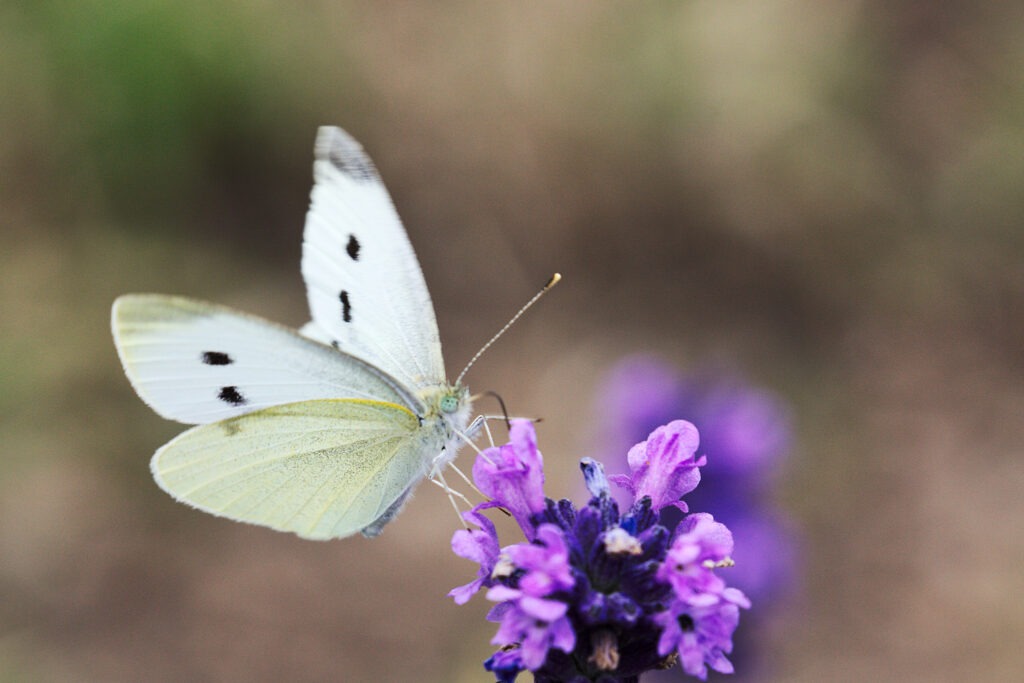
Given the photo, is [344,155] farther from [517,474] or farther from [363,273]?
[517,474]

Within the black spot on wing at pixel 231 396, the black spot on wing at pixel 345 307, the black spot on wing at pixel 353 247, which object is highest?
the black spot on wing at pixel 353 247

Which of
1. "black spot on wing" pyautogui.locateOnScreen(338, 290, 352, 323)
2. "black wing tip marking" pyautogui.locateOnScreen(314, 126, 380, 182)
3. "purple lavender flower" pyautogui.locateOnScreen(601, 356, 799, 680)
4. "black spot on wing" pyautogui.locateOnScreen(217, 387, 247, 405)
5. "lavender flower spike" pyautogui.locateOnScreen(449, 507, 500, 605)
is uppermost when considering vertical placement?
"purple lavender flower" pyautogui.locateOnScreen(601, 356, 799, 680)

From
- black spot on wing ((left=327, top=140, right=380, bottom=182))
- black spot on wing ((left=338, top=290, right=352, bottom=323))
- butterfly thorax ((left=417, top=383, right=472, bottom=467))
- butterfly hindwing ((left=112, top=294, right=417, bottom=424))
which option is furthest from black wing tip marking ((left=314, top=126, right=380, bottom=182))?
butterfly thorax ((left=417, top=383, right=472, bottom=467))

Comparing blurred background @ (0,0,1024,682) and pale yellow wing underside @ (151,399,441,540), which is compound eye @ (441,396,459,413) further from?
blurred background @ (0,0,1024,682)

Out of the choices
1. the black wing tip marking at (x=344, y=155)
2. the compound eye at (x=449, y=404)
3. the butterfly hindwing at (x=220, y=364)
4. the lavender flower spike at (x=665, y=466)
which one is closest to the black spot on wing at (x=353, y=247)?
the black wing tip marking at (x=344, y=155)

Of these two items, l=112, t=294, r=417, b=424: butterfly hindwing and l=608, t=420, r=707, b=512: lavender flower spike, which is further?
l=112, t=294, r=417, b=424: butterfly hindwing

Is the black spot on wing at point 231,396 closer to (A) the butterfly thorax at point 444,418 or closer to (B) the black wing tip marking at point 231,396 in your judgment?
(B) the black wing tip marking at point 231,396

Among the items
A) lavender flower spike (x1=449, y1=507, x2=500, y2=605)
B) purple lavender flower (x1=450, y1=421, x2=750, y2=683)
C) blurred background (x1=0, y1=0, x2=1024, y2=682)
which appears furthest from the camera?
blurred background (x1=0, y1=0, x2=1024, y2=682)

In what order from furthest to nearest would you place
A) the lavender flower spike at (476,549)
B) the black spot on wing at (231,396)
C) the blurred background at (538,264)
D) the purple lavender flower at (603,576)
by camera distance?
the blurred background at (538,264)
the black spot on wing at (231,396)
the lavender flower spike at (476,549)
the purple lavender flower at (603,576)
